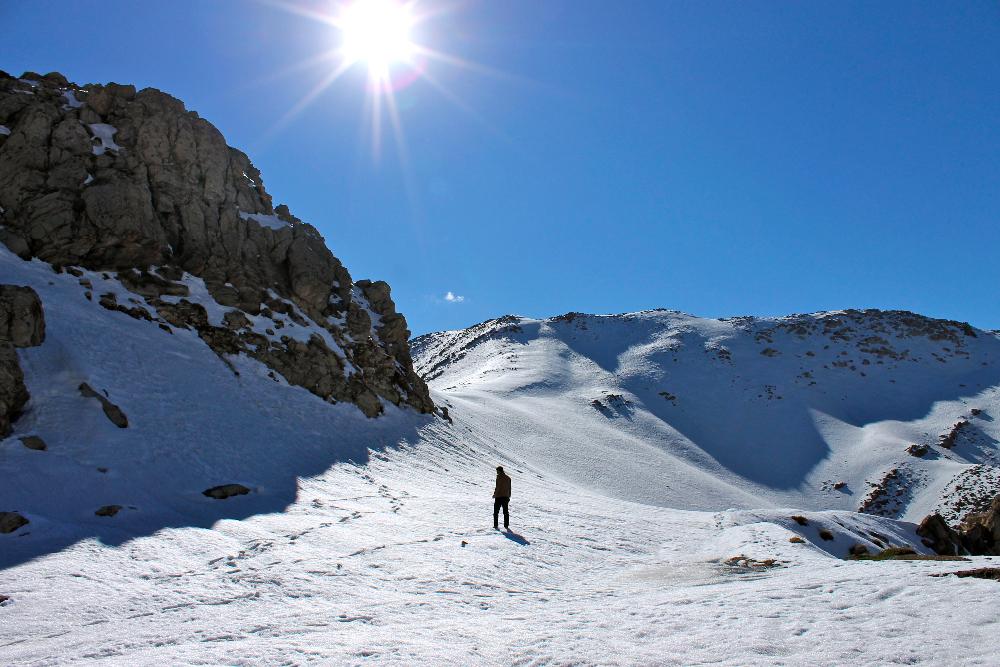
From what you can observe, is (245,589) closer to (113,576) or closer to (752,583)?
(113,576)

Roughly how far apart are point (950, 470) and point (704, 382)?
3439 cm

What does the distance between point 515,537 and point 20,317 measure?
18743 millimetres

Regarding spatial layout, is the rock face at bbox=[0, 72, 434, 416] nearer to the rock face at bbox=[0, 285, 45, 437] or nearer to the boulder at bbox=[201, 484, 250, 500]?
the rock face at bbox=[0, 285, 45, 437]

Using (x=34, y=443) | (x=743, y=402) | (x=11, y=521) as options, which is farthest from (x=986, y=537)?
(x=743, y=402)

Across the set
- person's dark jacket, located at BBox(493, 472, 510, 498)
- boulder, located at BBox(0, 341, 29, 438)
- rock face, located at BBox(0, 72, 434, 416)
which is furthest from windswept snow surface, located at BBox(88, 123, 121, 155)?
person's dark jacket, located at BBox(493, 472, 510, 498)

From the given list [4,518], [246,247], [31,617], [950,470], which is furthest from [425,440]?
[950,470]

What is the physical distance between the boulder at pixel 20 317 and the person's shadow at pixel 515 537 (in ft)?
58.5

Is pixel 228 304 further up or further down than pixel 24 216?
further down

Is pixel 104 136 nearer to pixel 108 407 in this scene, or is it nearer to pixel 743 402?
pixel 108 407

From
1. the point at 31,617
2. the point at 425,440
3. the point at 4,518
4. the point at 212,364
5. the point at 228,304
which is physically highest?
the point at 228,304

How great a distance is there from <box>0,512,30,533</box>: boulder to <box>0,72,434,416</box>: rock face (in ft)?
53.6

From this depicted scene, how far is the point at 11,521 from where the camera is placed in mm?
11242

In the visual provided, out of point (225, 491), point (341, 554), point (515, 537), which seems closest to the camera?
point (341, 554)

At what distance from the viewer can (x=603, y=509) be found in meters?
24.6
